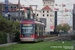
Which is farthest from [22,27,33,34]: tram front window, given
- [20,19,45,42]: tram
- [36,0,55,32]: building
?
[36,0,55,32]: building

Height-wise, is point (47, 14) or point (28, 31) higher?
point (47, 14)

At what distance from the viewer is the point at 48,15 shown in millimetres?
107625

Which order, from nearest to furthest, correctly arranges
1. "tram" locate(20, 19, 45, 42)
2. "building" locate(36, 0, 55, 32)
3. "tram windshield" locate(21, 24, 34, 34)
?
1. "tram" locate(20, 19, 45, 42)
2. "tram windshield" locate(21, 24, 34, 34)
3. "building" locate(36, 0, 55, 32)

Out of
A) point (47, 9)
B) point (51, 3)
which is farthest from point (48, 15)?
point (51, 3)

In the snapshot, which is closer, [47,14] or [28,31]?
[28,31]

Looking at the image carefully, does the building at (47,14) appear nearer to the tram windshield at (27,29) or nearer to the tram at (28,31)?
the tram at (28,31)

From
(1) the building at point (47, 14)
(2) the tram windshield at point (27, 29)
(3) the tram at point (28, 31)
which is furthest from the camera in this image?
(1) the building at point (47, 14)

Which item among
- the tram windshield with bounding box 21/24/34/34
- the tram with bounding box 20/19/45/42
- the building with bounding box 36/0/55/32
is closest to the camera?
the tram with bounding box 20/19/45/42

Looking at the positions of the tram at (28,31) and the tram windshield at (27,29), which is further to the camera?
the tram windshield at (27,29)

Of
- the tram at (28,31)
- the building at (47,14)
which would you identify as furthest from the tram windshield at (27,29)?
the building at (47,14)

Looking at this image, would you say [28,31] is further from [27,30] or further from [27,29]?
[27,29]

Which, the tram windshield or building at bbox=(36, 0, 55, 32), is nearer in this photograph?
the tram windshield

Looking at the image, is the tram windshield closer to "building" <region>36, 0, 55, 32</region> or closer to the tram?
the tram

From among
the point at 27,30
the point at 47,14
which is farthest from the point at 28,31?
the point at 47,14
